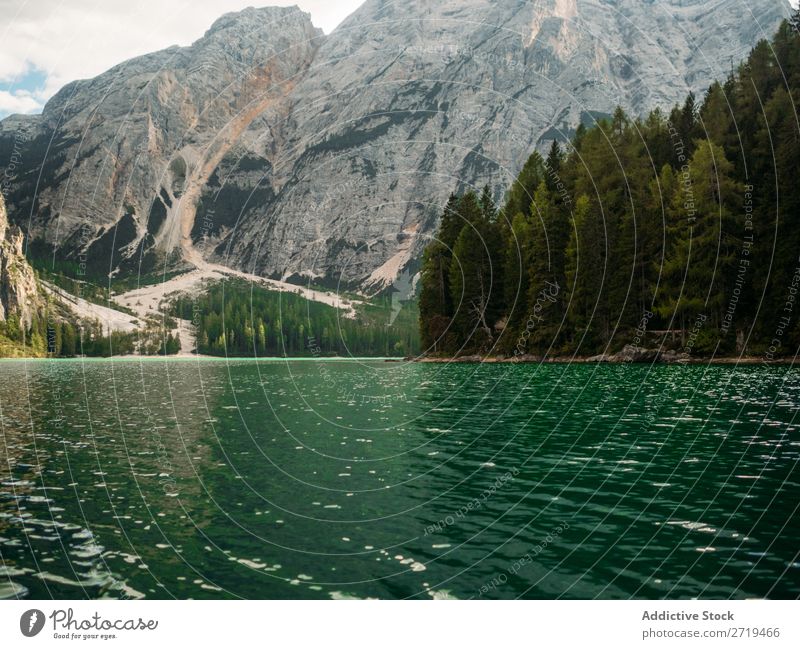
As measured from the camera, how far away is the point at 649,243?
8106cm

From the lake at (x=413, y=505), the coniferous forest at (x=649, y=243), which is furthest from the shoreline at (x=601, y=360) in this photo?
the lake at (x=413, y=505)

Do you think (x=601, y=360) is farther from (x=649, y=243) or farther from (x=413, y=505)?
(x=413, y=505)

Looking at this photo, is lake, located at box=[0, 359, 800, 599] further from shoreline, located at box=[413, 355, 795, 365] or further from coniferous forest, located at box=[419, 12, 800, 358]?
coniferous forest, located at box=[419, 12, 800, 358]

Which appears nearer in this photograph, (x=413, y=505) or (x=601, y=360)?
(x=413, y=505)

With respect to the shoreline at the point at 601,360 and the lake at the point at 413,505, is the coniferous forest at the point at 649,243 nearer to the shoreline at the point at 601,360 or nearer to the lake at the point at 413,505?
Answer: the shoreline at the point at 601,360

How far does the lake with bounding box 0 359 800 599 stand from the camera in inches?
425

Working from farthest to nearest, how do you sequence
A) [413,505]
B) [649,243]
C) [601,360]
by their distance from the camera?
[649,243]
[601,360]
[413,505]

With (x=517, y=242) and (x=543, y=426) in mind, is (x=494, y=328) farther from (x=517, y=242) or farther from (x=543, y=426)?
(x=543, y=426)

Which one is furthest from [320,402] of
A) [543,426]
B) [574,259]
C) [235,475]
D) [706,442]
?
[574,259]

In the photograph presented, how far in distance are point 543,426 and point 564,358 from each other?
189 ft

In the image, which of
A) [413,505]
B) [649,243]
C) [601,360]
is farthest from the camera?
[649,243]

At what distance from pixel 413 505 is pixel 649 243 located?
248ft

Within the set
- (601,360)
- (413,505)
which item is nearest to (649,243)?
(601,360)

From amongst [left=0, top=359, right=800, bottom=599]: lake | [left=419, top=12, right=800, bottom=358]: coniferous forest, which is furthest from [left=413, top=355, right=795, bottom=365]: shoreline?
[left=0, top=359, right=800, bottom=599]: lake
